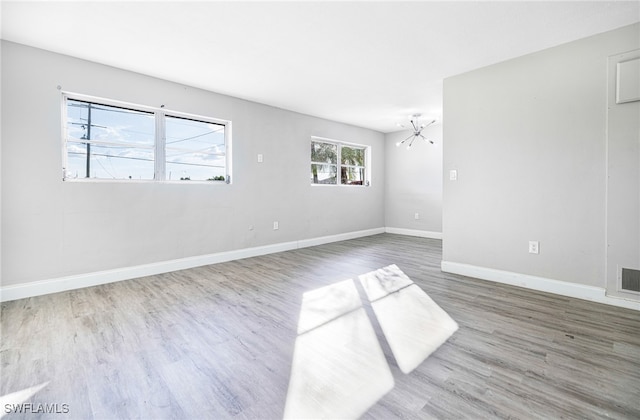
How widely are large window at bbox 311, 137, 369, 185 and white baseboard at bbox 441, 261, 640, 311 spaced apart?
3.06 meters

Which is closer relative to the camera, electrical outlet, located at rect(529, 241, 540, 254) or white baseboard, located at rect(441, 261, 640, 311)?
white baseboard, located at rect(441, 261, 640, 311)

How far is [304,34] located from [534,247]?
10.6 feet

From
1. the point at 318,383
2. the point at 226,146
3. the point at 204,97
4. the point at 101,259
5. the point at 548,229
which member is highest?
the point at 204,97

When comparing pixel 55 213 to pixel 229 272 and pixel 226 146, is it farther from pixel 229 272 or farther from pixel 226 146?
pixel 226 146

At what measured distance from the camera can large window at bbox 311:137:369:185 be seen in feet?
19.1

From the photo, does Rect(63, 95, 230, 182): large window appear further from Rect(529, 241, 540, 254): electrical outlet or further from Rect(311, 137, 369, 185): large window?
Rect(529, 241, 540, 254): electrical outlet

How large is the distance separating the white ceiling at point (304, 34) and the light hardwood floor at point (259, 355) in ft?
8.26

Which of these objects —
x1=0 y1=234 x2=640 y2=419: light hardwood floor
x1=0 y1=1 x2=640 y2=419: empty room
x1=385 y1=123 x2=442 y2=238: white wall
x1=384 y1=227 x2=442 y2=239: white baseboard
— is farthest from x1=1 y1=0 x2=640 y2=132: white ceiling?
x1=384 y1=227 x2=442 y2=239: white baseboard

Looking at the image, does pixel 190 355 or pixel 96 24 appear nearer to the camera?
pixel 190 355

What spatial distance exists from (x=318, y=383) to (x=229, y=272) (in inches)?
99.2

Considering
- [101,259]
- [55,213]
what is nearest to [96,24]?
[55,213]

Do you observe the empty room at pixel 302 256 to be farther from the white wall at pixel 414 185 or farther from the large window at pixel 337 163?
the white wall at pixel 414 185

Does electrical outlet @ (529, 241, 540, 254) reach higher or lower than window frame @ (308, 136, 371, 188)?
lower

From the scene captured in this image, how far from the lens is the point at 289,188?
5215mm
